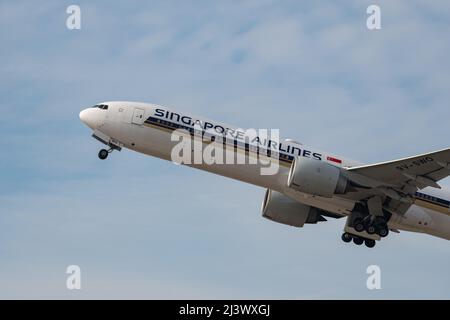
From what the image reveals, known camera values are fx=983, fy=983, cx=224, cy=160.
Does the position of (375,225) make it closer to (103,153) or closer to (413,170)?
(413,170)

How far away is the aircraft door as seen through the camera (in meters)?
47.3

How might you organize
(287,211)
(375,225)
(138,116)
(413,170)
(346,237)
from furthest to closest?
(287,211), (346,237), (375,225), (138,116), (413,170)

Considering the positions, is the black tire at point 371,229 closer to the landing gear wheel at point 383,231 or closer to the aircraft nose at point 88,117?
the landing gear wheel at point 383,231

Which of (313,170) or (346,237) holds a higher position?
(313,170)

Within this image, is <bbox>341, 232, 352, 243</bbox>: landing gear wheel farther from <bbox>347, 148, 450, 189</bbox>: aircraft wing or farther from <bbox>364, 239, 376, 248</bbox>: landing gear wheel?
<bbox>347, 148, 450, 189</bbox>: aircraft wing

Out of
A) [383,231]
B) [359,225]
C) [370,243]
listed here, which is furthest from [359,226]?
[370,243]

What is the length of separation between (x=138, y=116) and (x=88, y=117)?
2.79 meters

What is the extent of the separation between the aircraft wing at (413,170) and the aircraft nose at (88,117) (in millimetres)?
12686

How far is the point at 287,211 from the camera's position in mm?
53219

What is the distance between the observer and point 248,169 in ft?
155

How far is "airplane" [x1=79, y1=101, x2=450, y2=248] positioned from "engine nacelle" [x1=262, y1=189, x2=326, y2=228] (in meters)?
3.83

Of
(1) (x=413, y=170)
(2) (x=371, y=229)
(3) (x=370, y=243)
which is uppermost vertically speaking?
(1) (x=413, y=170)

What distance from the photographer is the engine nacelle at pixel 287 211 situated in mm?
53219

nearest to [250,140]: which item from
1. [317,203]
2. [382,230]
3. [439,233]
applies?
[317,203]
